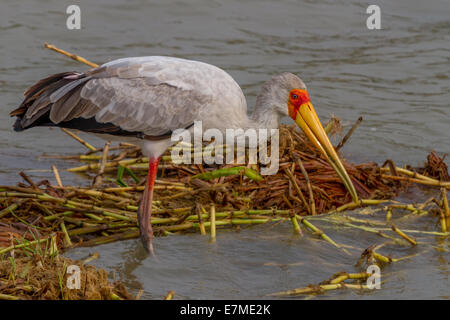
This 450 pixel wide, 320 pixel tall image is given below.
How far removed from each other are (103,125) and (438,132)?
15.3 ft

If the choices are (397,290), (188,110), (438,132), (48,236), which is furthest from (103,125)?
(438,132)

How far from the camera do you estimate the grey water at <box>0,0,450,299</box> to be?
16.2 ft

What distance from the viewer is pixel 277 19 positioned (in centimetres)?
1291

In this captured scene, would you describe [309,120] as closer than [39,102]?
Yes

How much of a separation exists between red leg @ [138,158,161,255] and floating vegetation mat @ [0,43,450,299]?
179 millimetres

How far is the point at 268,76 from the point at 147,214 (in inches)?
221

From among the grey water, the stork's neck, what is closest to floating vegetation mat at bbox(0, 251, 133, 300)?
the grey water

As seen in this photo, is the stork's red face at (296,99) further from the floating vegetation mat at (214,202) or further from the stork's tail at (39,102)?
the stork's tail at (39,102)

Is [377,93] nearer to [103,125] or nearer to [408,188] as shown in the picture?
[408,188]

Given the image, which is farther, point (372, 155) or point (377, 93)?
point (377, 93)

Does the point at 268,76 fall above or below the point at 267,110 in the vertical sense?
below

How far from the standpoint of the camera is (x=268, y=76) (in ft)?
35.1

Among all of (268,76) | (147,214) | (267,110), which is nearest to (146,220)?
(147,214)

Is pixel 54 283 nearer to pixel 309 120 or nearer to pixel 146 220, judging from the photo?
pixel 146 220
